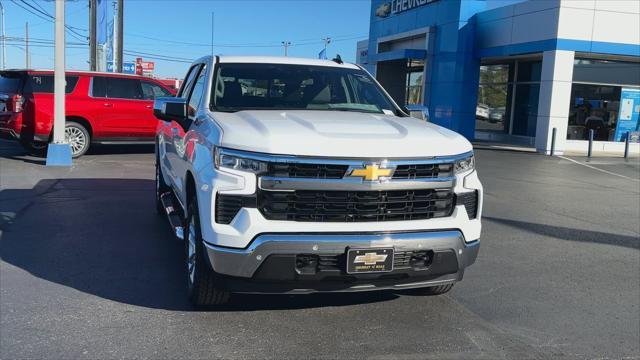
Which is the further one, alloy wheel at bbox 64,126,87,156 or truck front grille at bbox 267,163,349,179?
alloy wheel at bbox 64,126,87,156

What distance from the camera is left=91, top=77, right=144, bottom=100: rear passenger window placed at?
46.4 feet

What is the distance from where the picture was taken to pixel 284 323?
4410mm

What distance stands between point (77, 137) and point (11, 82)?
70.3 inches

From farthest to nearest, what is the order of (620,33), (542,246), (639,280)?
(620,33) → (542,246) → (639,280)

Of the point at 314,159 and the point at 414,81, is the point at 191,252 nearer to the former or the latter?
the point at 314,159

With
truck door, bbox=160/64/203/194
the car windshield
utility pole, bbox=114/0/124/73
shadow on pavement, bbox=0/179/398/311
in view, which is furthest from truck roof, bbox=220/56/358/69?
utility pole, bbox=114/0/124/73

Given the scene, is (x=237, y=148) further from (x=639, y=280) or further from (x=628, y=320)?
(x=639, y=280)

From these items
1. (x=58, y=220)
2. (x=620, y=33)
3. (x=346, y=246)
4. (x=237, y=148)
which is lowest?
(x=58, y=220)

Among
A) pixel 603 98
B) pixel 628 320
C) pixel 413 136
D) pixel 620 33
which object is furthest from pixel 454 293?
pixel 603 98

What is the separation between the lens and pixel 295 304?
4.80 meters

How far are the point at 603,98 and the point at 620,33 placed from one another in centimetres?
288

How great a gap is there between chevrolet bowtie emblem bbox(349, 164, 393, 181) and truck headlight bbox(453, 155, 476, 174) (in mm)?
596

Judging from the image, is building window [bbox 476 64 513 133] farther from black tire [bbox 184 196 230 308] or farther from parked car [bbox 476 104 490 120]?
black tire [bbox 184 196 230 308]

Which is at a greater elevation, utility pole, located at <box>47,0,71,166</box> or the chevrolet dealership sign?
the chevrolet dealership sign
